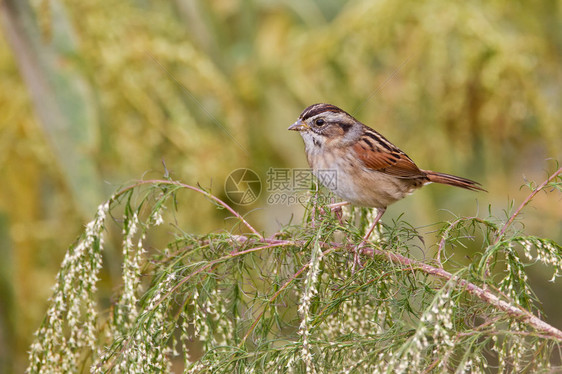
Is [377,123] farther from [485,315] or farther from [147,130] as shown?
[485,315]

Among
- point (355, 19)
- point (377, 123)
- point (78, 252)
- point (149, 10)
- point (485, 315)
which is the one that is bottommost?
point (485, 315)

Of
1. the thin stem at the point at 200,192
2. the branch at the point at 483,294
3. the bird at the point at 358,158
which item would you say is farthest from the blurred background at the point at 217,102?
the branch at the point at 483,294

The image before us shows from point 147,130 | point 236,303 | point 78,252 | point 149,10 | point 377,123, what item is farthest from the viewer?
point 149,10

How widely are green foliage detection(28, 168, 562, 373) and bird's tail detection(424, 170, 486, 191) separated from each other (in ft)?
2.58

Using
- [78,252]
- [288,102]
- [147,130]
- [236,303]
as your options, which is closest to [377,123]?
[288,102]

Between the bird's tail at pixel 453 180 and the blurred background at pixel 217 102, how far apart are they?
0.55 ft

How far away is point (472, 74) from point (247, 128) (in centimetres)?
103

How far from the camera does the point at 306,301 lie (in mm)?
1409

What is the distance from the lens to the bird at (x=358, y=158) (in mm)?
2594

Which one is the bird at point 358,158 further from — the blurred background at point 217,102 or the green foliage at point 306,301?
the green foliage at point 306,301

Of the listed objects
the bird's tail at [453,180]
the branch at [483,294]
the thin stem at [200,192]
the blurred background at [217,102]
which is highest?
the blurred background at [217,102]

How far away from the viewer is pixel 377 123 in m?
3.15

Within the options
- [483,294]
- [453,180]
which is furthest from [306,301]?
[453,180]

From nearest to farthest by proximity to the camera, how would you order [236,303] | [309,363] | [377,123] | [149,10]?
[309,363]
[236,303]
[377,123]
[149,10]
